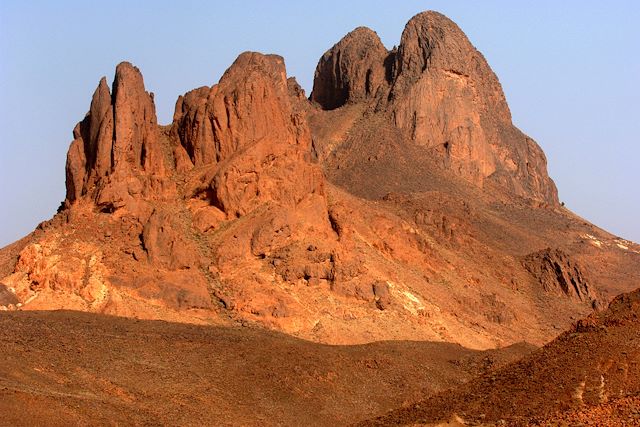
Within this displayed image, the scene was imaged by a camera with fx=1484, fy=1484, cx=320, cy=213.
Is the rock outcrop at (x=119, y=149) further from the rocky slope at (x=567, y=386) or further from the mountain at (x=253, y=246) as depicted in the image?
the rocky slope at (x=567, y=386)

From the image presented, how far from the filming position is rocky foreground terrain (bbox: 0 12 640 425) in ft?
112

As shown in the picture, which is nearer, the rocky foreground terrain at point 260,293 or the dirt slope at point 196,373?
the rocky foreground terrain at point 260,293

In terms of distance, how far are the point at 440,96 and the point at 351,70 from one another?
23.7ft

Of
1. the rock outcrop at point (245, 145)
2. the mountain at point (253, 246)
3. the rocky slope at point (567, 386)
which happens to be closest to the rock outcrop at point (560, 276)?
the mountain at point (253, 246)

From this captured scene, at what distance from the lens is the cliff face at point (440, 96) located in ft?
307

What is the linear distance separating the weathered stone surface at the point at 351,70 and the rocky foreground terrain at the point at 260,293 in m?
20.7

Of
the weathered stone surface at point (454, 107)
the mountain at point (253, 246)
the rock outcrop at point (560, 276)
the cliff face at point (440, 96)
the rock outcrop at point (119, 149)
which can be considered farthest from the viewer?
the cliff face at point (440, 96)

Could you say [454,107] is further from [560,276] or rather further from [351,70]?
[560,276]

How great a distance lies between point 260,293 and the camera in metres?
50.1

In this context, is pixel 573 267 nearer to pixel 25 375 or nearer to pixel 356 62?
A: pixel 356 62

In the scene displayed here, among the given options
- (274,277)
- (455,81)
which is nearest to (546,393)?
(274,277)

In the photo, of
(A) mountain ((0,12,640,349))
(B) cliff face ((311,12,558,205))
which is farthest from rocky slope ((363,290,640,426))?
(B) cliff face ((311,12,558,205))

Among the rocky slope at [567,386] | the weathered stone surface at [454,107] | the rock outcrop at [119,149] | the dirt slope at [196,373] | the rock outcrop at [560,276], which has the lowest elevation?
the rocky slope at [567,386]

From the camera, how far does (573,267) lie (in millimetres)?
71312
